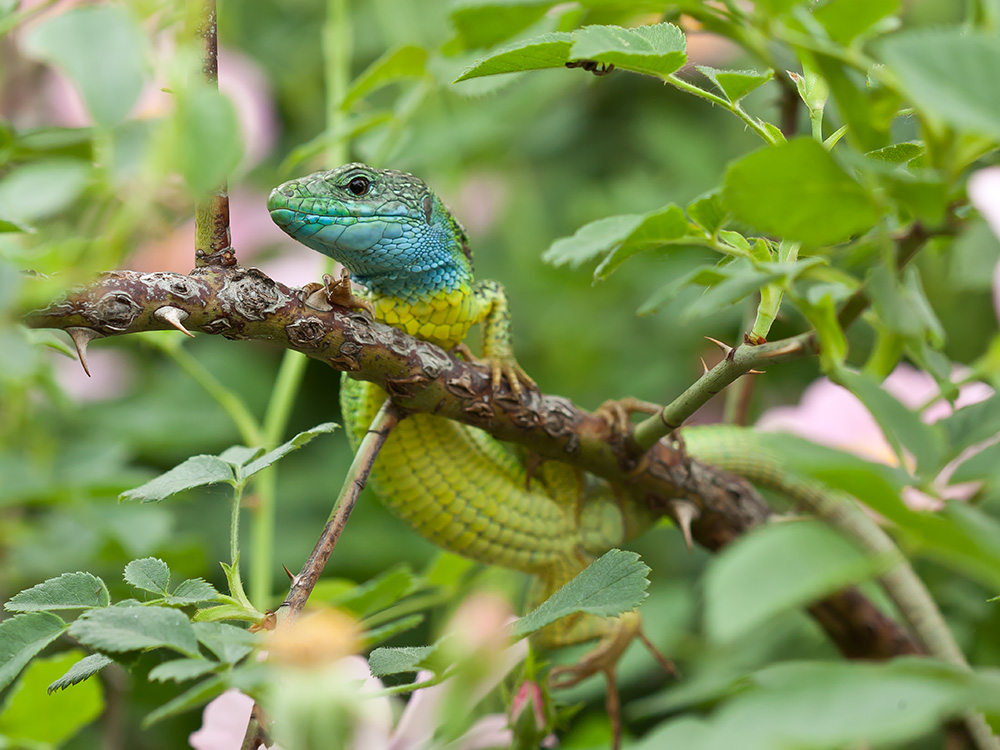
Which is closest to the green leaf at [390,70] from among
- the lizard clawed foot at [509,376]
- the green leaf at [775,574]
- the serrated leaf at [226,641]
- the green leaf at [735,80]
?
the lizard clawed foot at [509,376]

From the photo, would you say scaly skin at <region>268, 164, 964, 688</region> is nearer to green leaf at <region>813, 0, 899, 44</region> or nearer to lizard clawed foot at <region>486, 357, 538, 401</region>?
lizard clawed foot at <region>486, 357, 538, 401</region>

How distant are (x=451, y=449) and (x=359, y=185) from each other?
0.43 metres

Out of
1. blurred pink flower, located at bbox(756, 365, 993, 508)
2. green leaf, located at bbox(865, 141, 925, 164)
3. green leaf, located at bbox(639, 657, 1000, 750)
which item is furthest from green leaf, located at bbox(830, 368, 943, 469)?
blurred pink flower, located at bbox(756, 365, 993, 508)

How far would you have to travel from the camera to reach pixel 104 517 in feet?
5.50

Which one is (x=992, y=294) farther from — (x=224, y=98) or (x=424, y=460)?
(x=224, y=98)

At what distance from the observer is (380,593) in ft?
3.78

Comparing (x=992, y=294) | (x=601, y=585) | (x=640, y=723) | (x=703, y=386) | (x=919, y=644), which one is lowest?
(x=640, y=723)

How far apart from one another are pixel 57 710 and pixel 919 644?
1292 mm

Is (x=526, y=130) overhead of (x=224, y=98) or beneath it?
beneath

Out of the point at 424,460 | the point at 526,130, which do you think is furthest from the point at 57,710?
the point at 526,130

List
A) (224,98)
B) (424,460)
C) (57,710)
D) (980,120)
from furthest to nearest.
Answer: (424,460) < (57,710) < (224,98) < (980,120)

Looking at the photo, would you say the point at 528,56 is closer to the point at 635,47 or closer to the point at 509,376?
Answer: the point at 635,47

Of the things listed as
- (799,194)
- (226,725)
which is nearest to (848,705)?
(799,194)

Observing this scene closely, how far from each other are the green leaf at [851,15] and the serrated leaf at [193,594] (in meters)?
0.64
